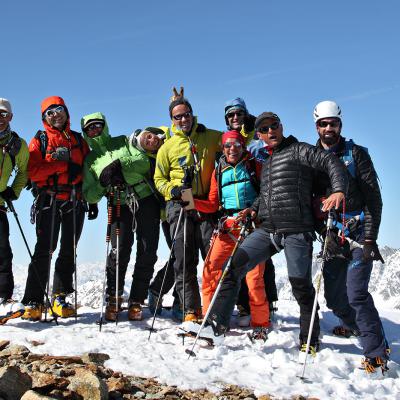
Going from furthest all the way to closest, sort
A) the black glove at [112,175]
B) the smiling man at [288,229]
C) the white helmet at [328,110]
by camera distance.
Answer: the black glove at [112,175], the white helmet at [328,110], the smiling man at [288,229]

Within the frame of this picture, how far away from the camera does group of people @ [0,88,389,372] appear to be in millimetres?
7051

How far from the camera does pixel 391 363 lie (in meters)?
6.92

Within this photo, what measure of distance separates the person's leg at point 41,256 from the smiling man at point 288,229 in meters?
3.50

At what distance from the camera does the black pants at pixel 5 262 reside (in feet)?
27.1

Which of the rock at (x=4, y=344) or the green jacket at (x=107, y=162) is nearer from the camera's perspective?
the rock at (x=4, y=344)

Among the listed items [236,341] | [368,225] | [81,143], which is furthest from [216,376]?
[81,143]

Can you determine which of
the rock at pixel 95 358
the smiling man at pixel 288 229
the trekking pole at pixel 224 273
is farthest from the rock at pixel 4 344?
the smiling man at pixel 288 229

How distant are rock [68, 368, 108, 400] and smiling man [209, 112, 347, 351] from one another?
2602mm

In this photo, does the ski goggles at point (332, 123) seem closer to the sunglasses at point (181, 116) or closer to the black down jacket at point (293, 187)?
the black down jacket at point (293, 187)

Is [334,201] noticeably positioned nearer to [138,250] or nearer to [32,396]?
[138,250]

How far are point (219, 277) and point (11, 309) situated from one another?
3.84 m

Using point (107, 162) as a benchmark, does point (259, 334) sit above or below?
below

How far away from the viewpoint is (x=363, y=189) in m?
7.08

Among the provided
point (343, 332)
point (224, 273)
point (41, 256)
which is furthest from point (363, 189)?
point (41, 256)
